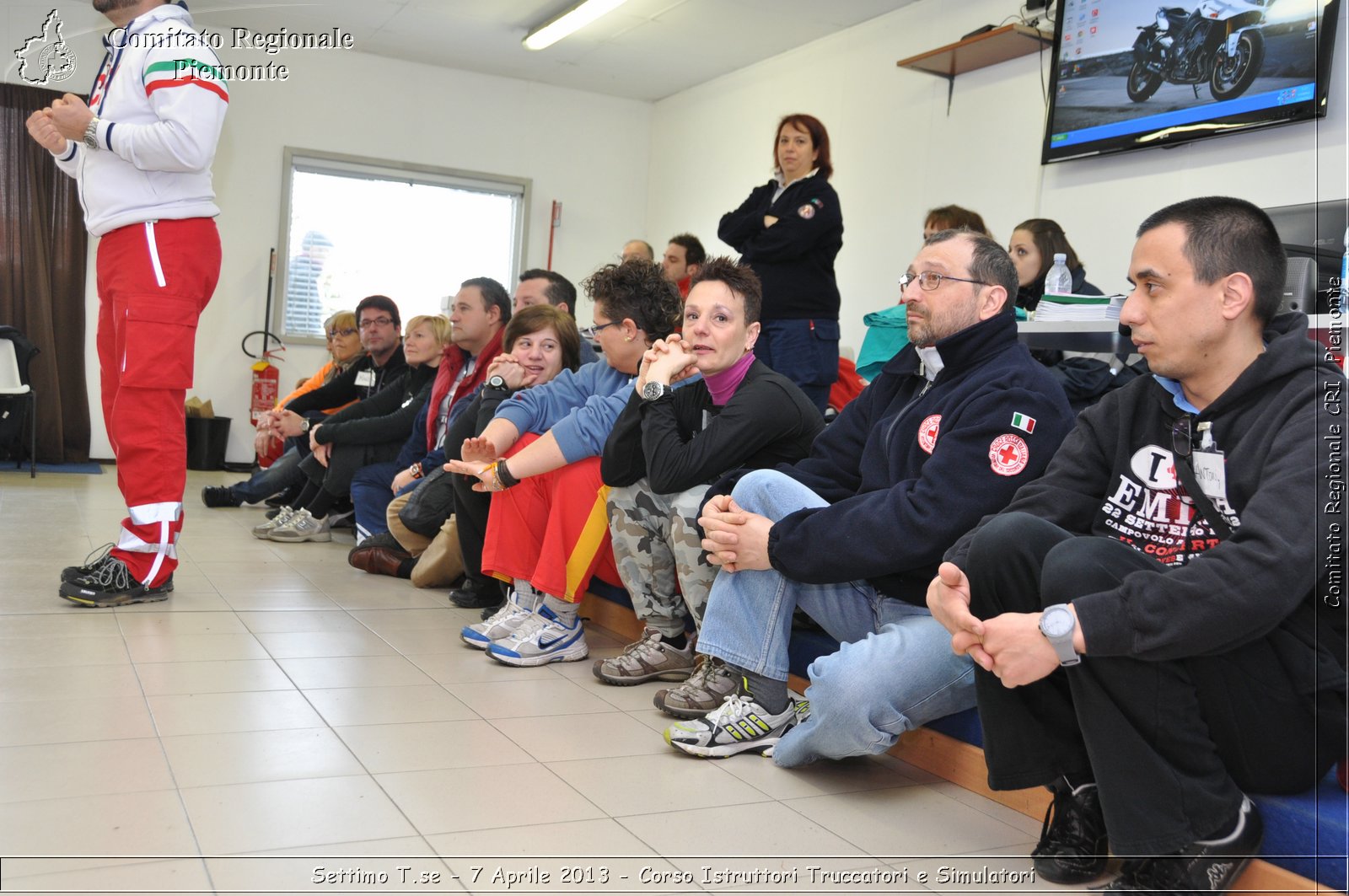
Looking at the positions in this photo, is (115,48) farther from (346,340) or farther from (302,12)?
(302,12)

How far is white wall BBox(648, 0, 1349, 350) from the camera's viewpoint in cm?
424

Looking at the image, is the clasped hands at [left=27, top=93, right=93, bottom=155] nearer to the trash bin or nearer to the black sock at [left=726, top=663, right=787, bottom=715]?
the black sock at [left=726, top=663, right=787, bottom=715]

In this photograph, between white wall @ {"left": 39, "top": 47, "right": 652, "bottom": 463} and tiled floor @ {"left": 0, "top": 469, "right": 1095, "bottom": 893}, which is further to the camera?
white wall @ {"left": 39, "top": 47, "right": 652, "bottom": 463}

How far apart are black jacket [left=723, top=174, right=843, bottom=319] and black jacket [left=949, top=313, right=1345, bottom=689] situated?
302 cm

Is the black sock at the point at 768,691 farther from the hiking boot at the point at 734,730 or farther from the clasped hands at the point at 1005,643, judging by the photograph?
the clasped hands at the point at 1005,643

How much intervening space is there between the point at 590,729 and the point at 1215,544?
123 centimetres

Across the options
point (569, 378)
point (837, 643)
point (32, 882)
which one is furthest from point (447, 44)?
point (32, 882)

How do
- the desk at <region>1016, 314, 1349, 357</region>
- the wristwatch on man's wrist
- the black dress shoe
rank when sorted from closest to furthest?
the wristwatch on man's wrist → the desk at <region>1016, 314, 1349, 357</region> → the black dress shoe

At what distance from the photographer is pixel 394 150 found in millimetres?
7898

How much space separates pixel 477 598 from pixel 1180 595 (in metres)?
2.42

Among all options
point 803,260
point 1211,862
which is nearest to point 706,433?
point 1211,862

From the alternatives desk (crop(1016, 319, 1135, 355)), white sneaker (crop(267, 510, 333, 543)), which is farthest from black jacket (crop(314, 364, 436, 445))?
desk (crop(1016, 319, 1135, 355))

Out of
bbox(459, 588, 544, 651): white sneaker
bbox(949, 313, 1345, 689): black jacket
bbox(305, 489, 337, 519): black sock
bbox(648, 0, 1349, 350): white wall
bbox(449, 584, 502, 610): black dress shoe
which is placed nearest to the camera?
bbox(949, 313, 1345, 689): black jacket

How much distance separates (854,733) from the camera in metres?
1.87
